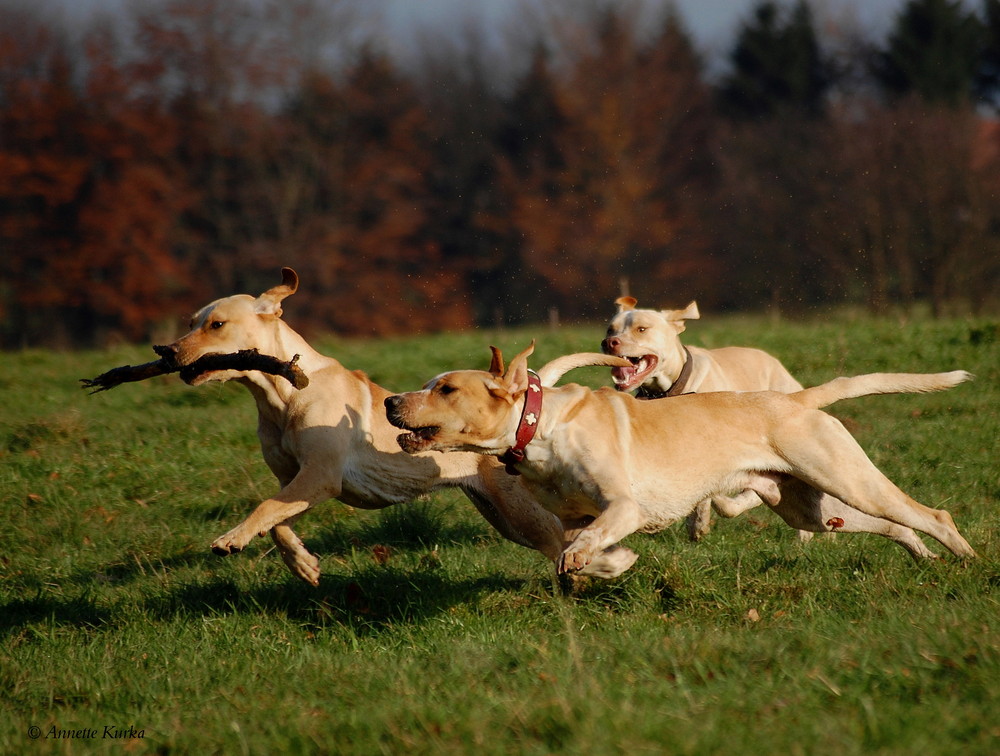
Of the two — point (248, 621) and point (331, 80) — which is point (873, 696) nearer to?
point (248, 621)

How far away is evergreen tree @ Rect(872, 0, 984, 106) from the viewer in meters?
40.1

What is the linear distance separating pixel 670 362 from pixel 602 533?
3.59 metres

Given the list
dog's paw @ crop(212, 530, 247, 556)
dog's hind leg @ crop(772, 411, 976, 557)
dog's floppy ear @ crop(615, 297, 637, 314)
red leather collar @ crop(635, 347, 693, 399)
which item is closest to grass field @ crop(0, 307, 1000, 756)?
dog's hind leg @ crop(772, 411, 976, 557)

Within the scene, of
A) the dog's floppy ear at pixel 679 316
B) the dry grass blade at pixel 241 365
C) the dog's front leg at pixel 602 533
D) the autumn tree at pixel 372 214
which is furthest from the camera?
the autumn tree at pixel 372 214

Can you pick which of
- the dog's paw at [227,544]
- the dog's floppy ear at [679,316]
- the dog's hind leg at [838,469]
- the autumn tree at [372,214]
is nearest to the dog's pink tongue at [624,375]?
the dog's floppy ear at [679,316]

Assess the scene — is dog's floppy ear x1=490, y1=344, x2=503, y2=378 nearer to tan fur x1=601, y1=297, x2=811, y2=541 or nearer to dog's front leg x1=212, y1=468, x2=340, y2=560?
dog's front leg x1=212, y1=468, x2=340, y2=560

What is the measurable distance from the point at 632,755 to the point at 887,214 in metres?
27.3

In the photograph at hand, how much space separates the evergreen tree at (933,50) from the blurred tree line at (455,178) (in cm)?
9

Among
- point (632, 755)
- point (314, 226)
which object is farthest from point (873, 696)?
point (314, 226)

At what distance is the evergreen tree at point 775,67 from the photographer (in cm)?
4359

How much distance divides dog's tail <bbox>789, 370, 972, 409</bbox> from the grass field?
38.9 inches

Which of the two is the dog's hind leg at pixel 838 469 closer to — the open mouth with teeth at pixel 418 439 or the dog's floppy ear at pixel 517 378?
the dog's floppy ear at pixel 517 378

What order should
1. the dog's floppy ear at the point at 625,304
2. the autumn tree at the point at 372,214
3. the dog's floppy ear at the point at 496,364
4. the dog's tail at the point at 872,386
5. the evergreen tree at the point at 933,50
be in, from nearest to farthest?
the dog's floppy ear at the point at 496,364
the dog's tail at the point at 872,386
the dog's floppy ear at the point at 625,304
the autumn tree at the point at 372,214
the evergreen tree at the point at 933,50

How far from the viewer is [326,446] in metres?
6.44
